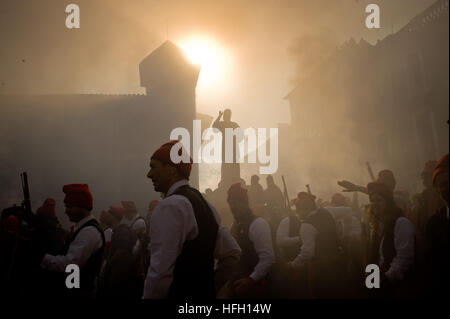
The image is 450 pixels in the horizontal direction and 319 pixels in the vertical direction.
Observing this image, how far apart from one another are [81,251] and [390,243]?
2.87 metres

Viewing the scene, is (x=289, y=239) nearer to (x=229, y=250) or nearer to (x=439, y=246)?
(x=439, y=246)

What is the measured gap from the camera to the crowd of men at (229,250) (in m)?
1.69

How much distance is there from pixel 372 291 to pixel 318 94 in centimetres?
1264

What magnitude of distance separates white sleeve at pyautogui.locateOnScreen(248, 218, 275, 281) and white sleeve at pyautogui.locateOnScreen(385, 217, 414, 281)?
105 cm

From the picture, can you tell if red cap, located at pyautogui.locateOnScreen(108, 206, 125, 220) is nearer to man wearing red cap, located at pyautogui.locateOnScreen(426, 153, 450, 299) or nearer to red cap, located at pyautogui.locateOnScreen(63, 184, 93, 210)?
red cap, located at pyautogui.locateOnScreen(63, 184, 93, 210)

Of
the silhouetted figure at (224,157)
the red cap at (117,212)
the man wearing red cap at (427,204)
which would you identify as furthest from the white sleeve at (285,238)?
the silhouetted figure at (224,157)

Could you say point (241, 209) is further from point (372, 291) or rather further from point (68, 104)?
point (68, 104)

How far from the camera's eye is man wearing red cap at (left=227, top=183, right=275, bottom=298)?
260 cm

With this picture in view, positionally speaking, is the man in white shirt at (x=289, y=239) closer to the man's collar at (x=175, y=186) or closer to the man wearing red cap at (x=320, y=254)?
the man wearing red cap at (x=320, y=254)

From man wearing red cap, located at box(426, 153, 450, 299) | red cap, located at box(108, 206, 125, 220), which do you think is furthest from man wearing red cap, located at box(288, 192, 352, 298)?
red cap, located at box(108, 206, 125, 220)

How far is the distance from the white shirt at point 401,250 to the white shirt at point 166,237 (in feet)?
6.28

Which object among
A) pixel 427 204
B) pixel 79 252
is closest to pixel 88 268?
pixel 79 252
